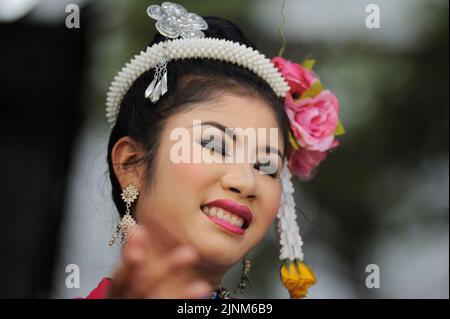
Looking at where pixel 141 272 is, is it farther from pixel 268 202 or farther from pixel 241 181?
pixel 268 202

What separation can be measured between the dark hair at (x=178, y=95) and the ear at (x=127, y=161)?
2 cm

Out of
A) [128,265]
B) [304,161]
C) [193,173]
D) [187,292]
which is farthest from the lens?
[304,161]

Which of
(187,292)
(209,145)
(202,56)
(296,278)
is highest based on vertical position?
(202,56)

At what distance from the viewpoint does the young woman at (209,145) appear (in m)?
1.88

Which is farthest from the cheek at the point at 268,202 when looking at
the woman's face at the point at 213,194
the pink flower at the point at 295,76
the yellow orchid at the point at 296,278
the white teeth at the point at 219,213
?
the pink flower at the point at 295,76

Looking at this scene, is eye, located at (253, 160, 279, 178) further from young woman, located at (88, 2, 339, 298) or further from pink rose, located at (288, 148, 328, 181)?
pink rose, located at (288, 148, 328, 181)

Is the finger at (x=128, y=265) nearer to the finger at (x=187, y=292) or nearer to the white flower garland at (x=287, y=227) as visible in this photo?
the finger at (x=187, y=292)

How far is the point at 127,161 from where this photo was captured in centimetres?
207

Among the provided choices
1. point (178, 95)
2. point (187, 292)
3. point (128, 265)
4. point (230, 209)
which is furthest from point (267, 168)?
point (128, 265)

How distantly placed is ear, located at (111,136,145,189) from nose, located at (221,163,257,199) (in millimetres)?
251

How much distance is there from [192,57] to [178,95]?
0.43 feet

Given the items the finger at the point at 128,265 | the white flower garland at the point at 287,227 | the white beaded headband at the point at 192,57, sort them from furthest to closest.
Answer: the white flower garland at the point at 287,227, the white beaded headband at the point at 192,57, the finger at the point at 128,265
